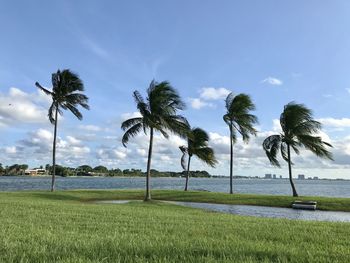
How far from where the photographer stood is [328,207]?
28.3 metres

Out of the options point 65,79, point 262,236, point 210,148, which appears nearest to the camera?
point 262,236

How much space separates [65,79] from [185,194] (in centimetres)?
1534

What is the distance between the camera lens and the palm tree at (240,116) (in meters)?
38.8

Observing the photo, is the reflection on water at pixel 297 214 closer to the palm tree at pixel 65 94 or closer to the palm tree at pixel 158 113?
the palm tree at pixel 158 113

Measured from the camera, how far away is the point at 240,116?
1527 inches

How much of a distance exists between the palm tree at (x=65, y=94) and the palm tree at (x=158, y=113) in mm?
9443

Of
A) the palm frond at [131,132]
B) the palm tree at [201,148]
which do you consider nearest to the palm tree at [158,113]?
the palm frond at [131,132]

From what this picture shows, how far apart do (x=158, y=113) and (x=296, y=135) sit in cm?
1289

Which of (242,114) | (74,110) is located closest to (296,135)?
(242,114)

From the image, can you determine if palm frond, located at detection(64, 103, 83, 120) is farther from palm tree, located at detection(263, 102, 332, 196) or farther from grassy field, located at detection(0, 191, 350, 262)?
grassy field, located at detection(0, 191, 350, 262)

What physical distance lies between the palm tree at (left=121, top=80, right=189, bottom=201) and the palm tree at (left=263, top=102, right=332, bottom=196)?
32.6ft

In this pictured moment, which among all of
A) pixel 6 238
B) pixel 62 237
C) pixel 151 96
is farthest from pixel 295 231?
pixel 151 96

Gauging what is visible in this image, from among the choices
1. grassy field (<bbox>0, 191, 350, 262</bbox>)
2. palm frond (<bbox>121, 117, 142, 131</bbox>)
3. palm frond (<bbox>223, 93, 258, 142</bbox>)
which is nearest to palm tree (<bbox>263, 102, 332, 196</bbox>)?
palm frond (<bbox>223, 93, 258, 142</bbox>)

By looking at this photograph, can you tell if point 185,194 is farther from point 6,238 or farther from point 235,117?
point 6,238
